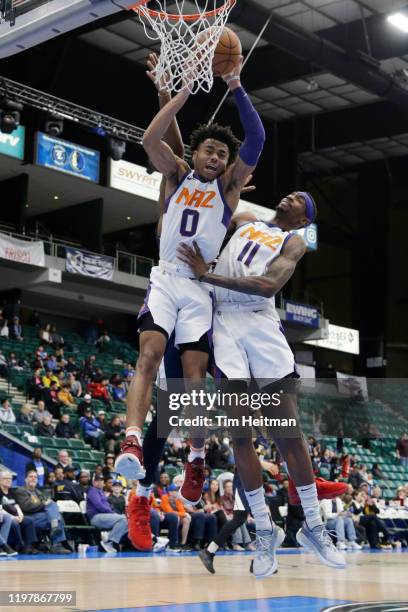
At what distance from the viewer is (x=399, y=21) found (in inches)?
882

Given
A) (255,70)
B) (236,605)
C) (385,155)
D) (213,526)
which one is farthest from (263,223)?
(385,155)

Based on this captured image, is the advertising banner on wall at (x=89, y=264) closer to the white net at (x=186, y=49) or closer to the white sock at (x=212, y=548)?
the white sock at (x=212, y=548)

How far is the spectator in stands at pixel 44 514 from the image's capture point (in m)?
12.9

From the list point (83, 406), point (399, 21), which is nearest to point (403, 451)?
point (83, 406)

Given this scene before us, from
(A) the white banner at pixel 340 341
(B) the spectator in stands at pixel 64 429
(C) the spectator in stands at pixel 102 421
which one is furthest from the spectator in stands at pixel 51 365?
(A) the white banner at pixel 340 341

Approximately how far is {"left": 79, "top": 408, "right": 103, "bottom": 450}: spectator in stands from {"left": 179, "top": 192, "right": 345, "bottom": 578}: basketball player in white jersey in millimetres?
12778

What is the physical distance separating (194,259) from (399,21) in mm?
18672

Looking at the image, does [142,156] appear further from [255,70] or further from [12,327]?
[12,327]

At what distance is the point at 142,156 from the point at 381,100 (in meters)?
8.17

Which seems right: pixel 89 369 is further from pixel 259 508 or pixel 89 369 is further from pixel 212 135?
pixel 212 135

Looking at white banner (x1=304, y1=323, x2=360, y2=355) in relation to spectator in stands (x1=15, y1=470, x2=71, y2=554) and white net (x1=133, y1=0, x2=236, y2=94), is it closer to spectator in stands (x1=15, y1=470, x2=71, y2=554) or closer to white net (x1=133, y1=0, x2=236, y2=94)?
spectator in stands (x1=15, y1=470, x2=71, y2=554)

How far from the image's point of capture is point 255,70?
26156mm

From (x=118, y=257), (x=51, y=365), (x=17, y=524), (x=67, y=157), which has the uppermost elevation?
(x=67, y=157)

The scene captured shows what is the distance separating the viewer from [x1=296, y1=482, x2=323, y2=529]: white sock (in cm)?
627
